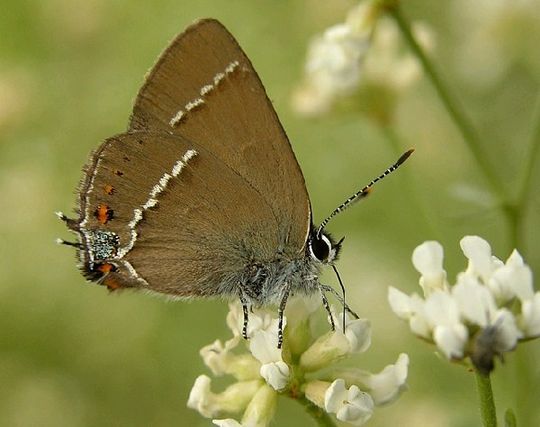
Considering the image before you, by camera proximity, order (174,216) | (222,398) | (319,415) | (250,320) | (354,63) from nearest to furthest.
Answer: (319,415) < (222,398) < (250,320) < (174,216) < (354,63)

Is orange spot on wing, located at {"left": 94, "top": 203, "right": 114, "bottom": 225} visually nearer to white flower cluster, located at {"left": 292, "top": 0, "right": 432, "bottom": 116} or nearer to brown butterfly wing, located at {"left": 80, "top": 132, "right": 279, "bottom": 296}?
brown butterfly wing, located at {"left": 80, "top": 132, "right": 279, "bottom": 296}

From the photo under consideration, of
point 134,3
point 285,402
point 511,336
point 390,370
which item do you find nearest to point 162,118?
point 390,370

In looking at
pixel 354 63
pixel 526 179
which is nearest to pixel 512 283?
pixel 526 179

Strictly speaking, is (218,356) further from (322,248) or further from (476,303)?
(476,303)

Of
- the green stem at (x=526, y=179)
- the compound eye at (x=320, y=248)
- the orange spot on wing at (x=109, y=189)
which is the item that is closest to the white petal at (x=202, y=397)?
the compound eye at (x=320, y=248)

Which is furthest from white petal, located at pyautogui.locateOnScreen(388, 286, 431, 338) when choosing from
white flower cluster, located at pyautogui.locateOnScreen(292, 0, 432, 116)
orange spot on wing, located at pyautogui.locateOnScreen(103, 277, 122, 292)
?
white flower cluster, located at pyautogui.locateOnScreen(292, 0, 432, 116)

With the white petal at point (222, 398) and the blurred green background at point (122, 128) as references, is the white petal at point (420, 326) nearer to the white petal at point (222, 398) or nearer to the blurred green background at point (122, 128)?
the white petal at point (222, 398)
